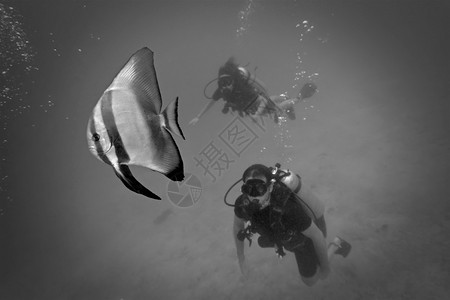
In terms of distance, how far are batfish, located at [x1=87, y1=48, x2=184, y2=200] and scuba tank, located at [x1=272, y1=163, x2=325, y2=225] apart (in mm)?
3552

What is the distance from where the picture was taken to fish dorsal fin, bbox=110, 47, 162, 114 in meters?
0.84

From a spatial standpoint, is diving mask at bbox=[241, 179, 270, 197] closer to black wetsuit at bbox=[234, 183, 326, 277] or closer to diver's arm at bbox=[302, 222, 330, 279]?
black wetsuit at bbox=[234, 183, 326, 277]

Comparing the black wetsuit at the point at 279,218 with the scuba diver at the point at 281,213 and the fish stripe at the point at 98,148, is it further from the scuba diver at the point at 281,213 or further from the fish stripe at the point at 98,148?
the fish stripe at the point at 98,148

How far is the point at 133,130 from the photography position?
76 cm

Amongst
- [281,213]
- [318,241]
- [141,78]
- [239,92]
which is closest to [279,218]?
[281,213]

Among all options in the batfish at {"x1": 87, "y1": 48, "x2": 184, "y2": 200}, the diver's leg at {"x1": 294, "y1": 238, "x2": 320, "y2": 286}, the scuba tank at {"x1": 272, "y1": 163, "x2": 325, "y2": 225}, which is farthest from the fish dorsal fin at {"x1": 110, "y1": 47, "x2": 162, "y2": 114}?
the diver's leg at {"x1": 294, "y1": 238, "x2": 320, "y2": 286}

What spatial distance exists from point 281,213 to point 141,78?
11.0ft

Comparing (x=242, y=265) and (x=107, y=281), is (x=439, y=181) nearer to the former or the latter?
(x=242, y=265)

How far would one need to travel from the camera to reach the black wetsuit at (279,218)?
3.85m

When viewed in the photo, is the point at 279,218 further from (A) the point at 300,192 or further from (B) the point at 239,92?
(B) the point at 239,92

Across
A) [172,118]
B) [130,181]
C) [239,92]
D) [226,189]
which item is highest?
[172,118]

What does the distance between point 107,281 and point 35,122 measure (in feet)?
115

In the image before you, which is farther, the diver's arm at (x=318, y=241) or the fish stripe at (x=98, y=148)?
the diver's arm at (x=318, y=241)

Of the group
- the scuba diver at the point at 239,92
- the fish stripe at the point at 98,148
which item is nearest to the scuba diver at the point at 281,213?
the scuba diver at the point at 239,92
